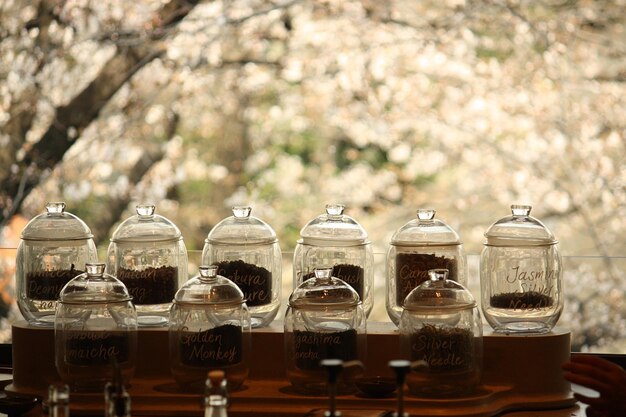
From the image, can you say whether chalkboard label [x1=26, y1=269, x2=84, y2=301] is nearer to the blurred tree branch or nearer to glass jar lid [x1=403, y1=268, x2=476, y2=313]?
glass jar lid [x1=403, y1=268, x2=476, y2=313]

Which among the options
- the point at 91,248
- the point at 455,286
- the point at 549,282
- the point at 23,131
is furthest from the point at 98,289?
the point at 23,131

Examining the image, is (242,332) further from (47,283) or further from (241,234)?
(47,283)

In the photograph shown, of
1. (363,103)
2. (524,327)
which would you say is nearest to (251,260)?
(524,327)

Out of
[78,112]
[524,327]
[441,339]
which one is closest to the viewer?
[441,339]

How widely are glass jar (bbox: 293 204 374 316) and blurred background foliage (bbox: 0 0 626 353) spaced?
3.29 m

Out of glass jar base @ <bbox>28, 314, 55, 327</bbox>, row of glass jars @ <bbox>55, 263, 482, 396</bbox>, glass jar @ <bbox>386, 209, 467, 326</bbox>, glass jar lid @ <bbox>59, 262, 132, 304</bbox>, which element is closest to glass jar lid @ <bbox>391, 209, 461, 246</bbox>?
glass jar @ <bbox>386, 209, 467, 326</bbox>

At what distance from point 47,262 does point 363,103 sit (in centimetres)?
376

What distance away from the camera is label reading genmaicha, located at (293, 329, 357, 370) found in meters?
1.64

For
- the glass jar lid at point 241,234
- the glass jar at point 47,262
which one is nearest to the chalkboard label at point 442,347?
the glass jar lid at point 241,234

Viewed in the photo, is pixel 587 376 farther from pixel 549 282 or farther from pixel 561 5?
pixel 561 5

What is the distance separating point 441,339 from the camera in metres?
1.62

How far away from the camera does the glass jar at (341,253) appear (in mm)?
1848

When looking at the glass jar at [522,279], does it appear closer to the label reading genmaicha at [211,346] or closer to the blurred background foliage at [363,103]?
the label reading genmaicha at [211,346]

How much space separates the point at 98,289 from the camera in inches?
65.7
